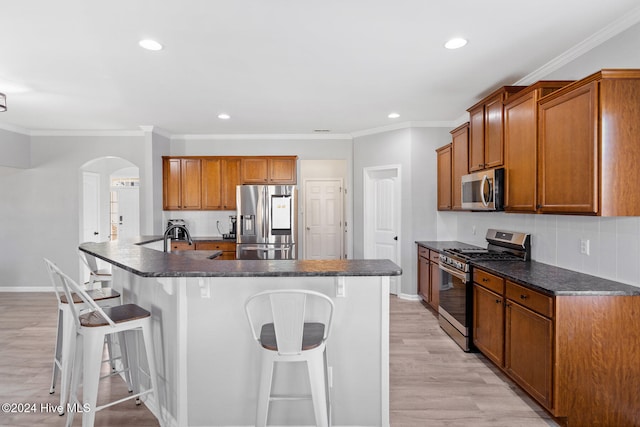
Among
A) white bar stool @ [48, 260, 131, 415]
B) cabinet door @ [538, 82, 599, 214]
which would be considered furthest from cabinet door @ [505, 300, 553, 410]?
white bar stool @ [48, 260, 131, 415]

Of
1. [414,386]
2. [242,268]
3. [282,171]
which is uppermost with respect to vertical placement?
[282,171]

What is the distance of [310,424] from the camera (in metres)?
2.19

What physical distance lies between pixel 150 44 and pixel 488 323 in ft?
11.7

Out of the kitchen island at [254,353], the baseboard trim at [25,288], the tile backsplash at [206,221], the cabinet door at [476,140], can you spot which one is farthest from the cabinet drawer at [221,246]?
the cabinet door at [476,140]

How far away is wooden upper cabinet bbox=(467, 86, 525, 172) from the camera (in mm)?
3225

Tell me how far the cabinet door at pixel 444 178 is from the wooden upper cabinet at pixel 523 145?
153cm

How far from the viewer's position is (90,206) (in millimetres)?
6301

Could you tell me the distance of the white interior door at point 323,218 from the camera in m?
7.20

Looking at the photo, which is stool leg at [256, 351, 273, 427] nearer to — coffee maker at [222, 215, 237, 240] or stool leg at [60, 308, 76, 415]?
stool leg at [60, 308, 76, 415]

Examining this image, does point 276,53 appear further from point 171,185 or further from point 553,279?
point 171,185

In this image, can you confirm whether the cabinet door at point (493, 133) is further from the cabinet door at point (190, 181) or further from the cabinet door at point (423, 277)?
the cabinet door at point (190, 181)

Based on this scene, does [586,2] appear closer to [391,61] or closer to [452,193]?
[391,61]

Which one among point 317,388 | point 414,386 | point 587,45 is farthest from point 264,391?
point 587,45

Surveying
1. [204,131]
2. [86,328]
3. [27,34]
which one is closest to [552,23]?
[86,328]
